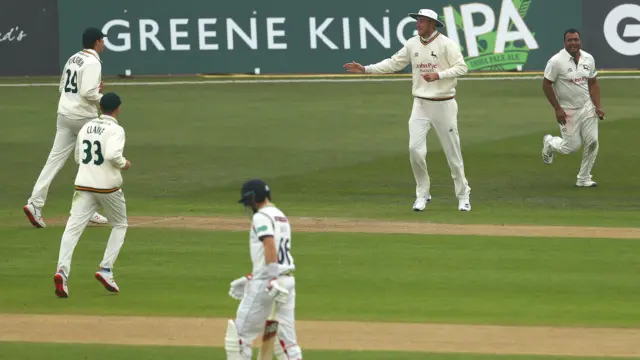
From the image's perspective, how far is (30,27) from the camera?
35531mm

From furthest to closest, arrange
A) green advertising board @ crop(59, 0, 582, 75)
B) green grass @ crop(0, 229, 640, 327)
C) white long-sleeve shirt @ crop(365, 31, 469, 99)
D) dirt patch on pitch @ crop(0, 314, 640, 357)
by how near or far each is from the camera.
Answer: green advertising board @ crop(59, 0, 582, 75) → white long-sleeve shirt @ crop(365, 31, 469, 99) → green grass @ crop(0, 229, 640, 327) → dirt patch on pitch @ crop(0, 314, 640, 357)

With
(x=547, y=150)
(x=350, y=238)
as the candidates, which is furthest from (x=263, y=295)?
(x=547, y=150)

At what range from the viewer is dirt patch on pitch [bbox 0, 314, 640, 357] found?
36.2 feet

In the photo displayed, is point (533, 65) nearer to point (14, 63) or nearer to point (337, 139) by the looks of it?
point (337, 139)

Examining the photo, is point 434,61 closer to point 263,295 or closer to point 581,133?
point 581,133

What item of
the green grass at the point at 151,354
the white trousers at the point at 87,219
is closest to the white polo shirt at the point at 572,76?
the white trousers at the point at 87,219

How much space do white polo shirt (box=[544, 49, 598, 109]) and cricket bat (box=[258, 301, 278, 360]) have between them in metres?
11.4

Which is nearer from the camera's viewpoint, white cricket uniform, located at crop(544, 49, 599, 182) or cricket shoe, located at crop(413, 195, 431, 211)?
cricket shoe, located at crop(413, 195, 431, 211)

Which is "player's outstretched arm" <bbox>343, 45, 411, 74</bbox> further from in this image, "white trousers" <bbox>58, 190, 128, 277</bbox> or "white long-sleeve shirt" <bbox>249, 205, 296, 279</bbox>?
"white long-sleeve shirt" <bbox>249, 205, 296, 279</bbox>

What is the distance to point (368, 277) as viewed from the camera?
14.0 meters

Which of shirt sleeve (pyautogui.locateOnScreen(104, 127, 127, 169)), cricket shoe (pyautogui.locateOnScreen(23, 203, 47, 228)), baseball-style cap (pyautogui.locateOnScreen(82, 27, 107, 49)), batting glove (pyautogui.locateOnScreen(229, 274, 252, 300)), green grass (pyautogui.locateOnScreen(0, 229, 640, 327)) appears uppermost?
baseball-style cap (pyautogui.locateOnScreen(82, 27, 107, 49))

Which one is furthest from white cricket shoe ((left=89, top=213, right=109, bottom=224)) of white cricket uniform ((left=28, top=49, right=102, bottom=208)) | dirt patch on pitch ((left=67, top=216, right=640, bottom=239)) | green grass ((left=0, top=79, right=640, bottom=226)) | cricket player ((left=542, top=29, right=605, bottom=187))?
cricket player ((left=542, top=29, right=605, bottom=187))

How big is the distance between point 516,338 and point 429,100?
277 inches

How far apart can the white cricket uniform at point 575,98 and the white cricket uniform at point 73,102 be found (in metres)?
7.35
